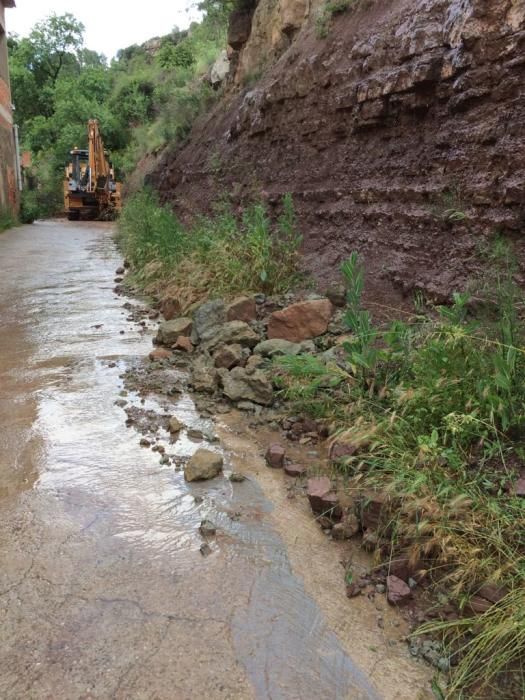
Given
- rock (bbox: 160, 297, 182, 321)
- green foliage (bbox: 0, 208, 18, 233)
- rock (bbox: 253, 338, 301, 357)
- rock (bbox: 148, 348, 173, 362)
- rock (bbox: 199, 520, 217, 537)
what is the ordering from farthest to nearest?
green foliage (bbox: 0, 208, 18, 233)
rock (bbox: 160, 297, 182, 321)
rock (bbox: 148, 348, 173, 362)
rock (bbox: 253, 338, 301, 357)
rock (bbox: 199, 520, 217, 537)

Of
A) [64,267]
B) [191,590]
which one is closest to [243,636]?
[191,590]

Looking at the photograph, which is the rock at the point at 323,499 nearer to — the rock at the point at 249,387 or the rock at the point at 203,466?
the rock at the point at 203,466

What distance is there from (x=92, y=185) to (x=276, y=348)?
20.6 meters

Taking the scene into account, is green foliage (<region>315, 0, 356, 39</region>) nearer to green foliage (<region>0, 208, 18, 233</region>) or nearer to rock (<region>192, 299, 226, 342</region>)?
rock (<region>192, 299, 226, 342</region>)

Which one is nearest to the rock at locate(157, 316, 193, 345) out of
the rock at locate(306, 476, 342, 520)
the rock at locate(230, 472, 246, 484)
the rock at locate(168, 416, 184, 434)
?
the rock at locate(168, 416, 184, 434)

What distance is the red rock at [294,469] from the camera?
323 centimetres

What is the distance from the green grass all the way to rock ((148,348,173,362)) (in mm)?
1556

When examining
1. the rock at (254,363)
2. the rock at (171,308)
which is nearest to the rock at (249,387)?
the rock at (254,363)

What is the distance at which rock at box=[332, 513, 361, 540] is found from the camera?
8.83 ft

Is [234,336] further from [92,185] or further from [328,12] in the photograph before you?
[92,185]

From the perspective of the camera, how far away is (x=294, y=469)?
10.6 feet

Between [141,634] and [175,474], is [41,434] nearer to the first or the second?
[175,474]

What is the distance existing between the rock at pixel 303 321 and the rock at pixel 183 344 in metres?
0.89

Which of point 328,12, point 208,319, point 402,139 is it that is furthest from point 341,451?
point 328,12
